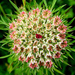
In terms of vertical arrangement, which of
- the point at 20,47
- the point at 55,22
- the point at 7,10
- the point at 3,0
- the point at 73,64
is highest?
the point at 3,0

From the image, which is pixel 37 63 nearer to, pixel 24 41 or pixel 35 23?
pixel 24 41

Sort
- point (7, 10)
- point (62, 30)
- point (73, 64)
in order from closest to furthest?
point (62, 30) < point (73, 64) < point (7, 10)

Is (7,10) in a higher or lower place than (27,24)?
higher

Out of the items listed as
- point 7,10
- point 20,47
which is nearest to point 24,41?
point 20,47

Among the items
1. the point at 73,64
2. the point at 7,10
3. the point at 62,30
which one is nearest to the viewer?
the point at 62,30

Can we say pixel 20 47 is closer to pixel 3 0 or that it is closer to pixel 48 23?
pixel 48 23

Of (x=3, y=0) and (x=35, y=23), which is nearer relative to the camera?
(x=35, y=23)
